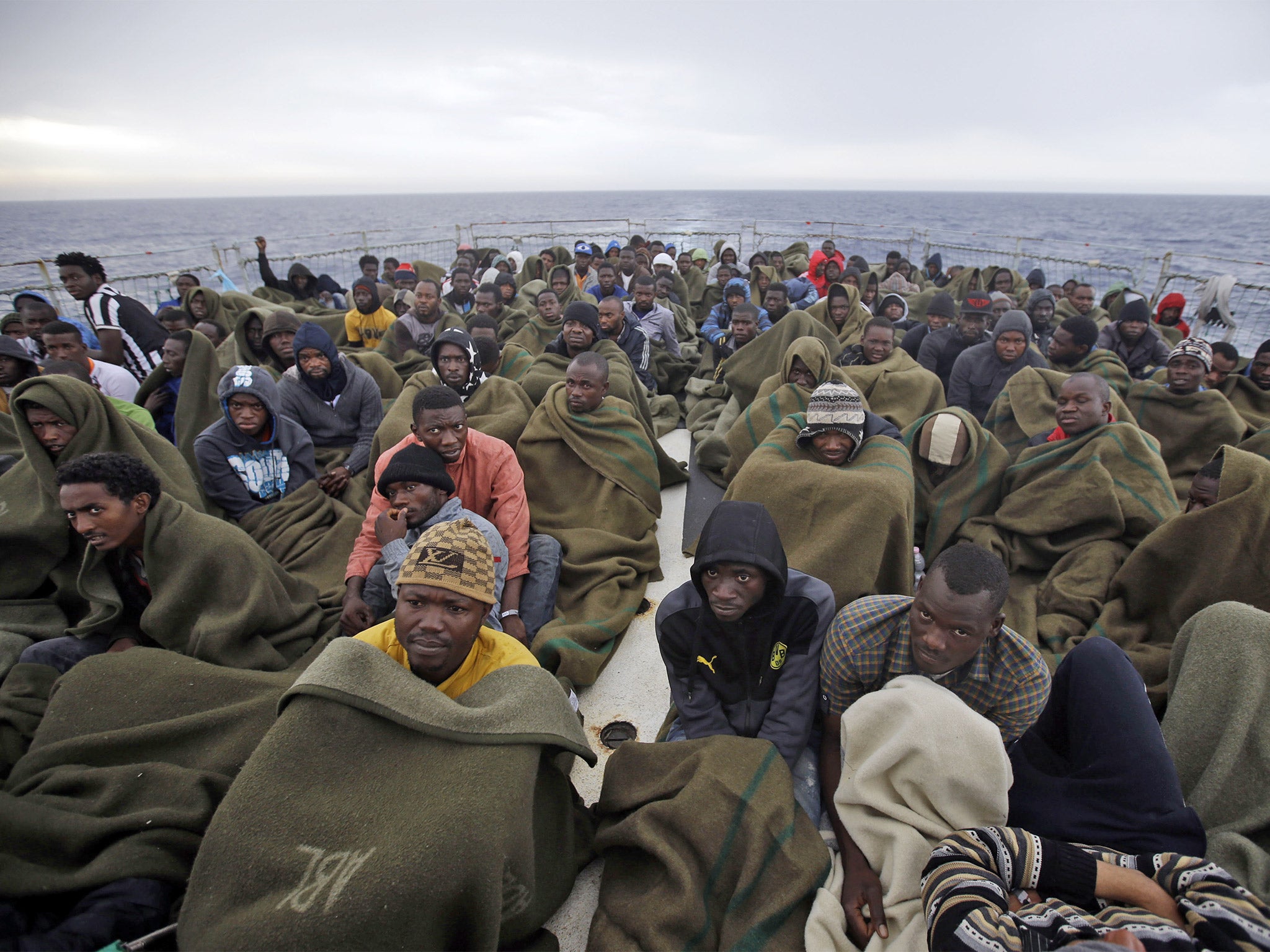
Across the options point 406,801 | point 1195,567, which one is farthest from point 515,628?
point 1195,567

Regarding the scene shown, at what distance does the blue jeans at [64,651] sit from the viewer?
2.57 meters

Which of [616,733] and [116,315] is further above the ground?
[116,315]

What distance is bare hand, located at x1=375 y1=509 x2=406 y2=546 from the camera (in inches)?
120

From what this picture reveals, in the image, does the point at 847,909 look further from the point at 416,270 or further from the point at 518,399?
the point at 416,270

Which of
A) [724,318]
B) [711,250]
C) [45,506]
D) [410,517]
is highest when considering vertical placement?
[711,250]

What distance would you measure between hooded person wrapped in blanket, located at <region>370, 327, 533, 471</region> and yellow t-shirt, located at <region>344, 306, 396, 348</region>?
3.05m

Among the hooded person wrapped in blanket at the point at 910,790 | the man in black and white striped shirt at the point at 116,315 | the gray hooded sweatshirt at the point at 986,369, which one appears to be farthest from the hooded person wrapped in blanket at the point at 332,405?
the gray hooded sweatshirt at the point at 986,369

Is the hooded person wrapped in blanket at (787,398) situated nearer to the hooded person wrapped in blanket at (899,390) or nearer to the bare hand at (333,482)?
the hooded person wrapped in blanket at (899,390)

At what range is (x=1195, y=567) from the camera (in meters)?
2.87

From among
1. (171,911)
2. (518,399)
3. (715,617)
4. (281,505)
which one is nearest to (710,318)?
(518,399)

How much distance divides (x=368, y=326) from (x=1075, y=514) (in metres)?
7.13

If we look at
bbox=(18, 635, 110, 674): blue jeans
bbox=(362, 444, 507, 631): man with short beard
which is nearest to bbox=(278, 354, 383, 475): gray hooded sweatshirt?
bbox=(362, 444, 507, 631): man with short beard

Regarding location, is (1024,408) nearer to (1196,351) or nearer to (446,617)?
(1196,351)

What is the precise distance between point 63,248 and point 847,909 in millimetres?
41060
